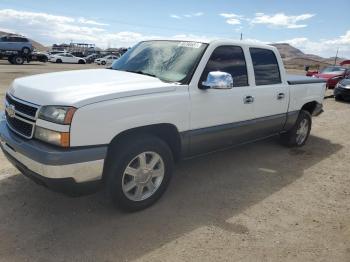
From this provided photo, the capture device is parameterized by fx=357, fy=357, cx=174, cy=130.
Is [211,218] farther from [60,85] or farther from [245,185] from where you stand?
[60,85]

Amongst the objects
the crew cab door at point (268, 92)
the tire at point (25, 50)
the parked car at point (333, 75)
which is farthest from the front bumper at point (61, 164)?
the tire at point (25, 50)

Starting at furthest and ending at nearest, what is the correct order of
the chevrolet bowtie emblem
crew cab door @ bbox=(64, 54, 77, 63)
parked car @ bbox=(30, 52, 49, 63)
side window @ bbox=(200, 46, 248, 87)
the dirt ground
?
crew cab door @ bbox=(64, 54, 77, 63) < parked car @ bbox=(30, 52, 49, 63) < side window @ bbox=(200, 46, 248, 87) < the chevrolet bowtie emblem < the dirt ground

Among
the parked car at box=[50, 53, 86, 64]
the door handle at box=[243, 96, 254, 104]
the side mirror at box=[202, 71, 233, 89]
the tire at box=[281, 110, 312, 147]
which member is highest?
the side mirror at box=[202, 71, 233, 89]

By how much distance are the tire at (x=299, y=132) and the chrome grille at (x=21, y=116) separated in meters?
4.67

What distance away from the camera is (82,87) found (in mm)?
3455

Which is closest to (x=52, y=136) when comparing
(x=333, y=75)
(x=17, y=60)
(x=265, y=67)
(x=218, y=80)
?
(x=218, y=80)

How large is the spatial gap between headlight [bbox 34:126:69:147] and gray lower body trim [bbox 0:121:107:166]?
0.04 m

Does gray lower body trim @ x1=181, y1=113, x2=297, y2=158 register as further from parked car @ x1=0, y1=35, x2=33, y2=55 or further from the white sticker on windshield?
parked car @ x1=0, y1=35, x2=33, y2=55

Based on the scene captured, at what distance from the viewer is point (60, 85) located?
356 centimetres

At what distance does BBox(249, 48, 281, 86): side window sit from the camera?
16.8 ft

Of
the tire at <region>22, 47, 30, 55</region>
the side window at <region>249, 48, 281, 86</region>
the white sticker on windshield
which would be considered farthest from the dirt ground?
the tire at <region>22, 47, 30, 55</region>

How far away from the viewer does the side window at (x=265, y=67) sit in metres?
5.11

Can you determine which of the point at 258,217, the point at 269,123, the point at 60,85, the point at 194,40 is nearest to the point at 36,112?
the point at 60,85

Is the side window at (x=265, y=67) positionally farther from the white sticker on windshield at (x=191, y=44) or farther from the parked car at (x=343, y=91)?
the parked car at (x=343, y=91)
